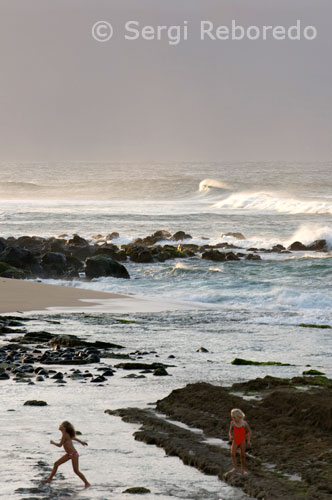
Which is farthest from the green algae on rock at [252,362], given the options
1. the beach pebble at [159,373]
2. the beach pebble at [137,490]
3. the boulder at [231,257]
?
the boulder at [231,257]

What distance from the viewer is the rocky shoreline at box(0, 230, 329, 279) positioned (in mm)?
32656

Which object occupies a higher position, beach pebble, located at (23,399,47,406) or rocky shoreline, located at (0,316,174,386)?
beach pebble, located at (23,399,47,406)

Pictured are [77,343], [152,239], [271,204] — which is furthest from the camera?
[271,204]

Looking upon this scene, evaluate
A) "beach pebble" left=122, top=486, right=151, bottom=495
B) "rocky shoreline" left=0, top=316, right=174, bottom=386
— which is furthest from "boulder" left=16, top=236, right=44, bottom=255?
"beach pebble" left=122, top=486, right=151, bottom=495

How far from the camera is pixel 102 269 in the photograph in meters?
32.4

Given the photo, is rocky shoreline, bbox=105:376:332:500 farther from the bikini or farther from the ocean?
the bikini

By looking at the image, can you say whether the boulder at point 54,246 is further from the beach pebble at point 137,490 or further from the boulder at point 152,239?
the beach pebble at point 137,490

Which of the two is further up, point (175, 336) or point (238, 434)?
Result: point (238, 434)

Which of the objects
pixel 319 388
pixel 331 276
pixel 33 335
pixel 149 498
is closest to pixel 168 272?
pixel 331 276

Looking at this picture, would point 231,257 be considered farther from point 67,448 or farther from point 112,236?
point 67,448

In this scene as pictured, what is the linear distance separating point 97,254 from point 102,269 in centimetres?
744

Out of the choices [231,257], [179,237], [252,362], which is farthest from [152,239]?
[252,362]

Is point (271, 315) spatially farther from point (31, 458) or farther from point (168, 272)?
point (31, 458)

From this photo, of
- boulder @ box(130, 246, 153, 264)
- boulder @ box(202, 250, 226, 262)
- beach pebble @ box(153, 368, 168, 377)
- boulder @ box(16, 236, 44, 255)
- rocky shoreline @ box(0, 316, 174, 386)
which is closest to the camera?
rocky shoreline @ box(0, 316, 174, 386)
